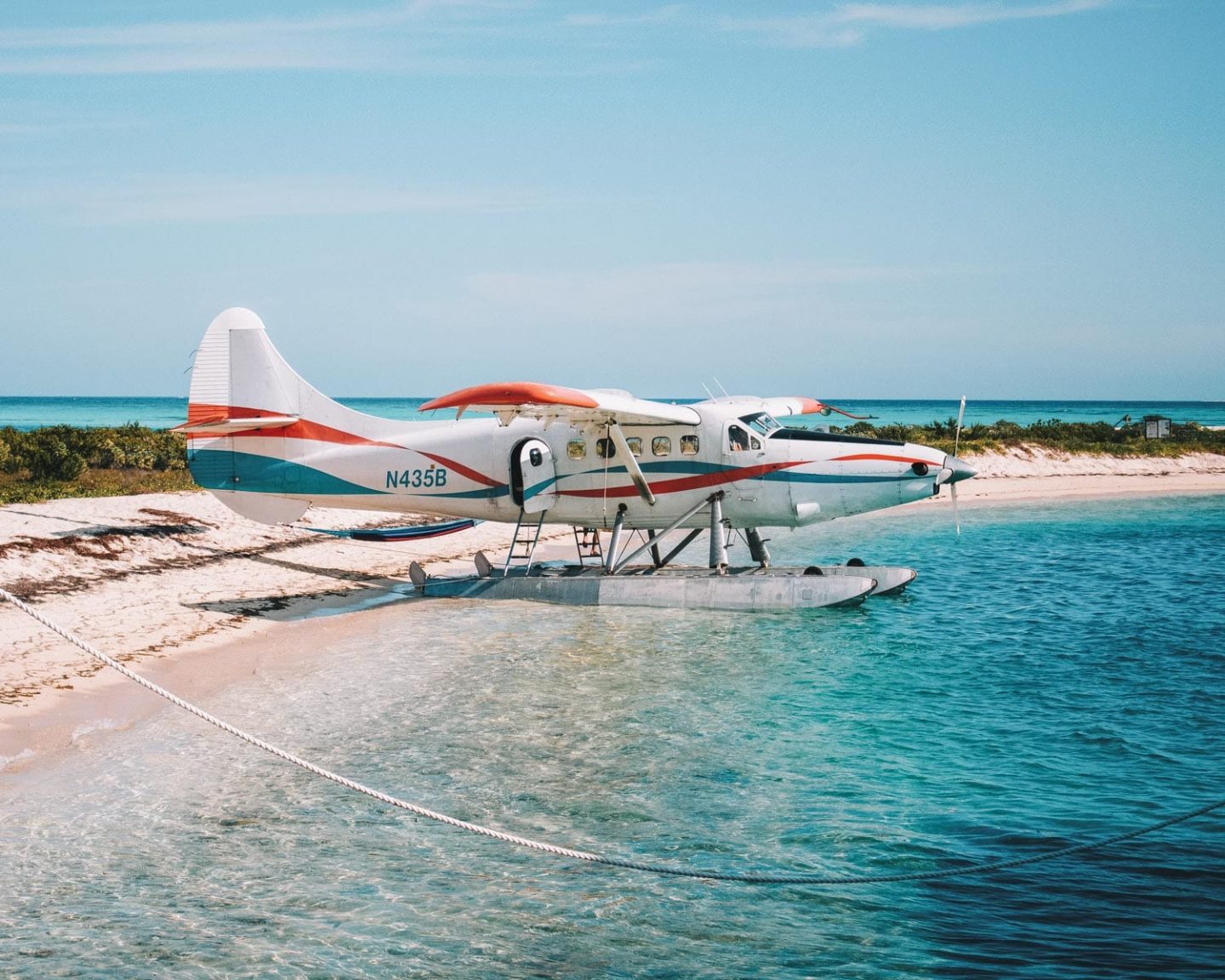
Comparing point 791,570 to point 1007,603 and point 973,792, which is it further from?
point 973,792

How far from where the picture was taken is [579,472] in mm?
17578

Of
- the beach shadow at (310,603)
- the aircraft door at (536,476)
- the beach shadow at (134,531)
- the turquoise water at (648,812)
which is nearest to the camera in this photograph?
the turquoise water at (648,812)

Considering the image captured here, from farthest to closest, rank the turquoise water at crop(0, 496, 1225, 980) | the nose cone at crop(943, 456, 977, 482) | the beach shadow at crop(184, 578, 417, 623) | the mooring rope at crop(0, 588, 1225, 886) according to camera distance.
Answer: the nose cone at crop(943, 456, 977, 482) → the beach shadow at crop(184, 578, 417, 623) → the mooring rope at crop(0, 588, 1225, 886) → the turquoise water at crop(0, 496, 1225, 980)

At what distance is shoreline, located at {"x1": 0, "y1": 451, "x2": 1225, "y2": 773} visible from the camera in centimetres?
1093

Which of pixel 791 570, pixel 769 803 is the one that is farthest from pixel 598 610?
pixel 769 803

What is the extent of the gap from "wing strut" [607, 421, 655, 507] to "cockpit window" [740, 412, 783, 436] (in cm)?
191

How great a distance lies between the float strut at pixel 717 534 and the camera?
17156mm

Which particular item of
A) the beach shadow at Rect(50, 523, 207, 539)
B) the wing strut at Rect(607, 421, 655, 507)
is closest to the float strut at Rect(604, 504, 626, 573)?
the wing strut at Rect(607, 421, 655, 507)

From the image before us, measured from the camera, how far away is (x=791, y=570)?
17.2m

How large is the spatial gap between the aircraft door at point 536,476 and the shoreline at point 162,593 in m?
2.73

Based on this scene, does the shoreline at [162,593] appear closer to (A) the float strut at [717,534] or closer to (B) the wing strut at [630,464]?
(B) the wing strut at [630,464]

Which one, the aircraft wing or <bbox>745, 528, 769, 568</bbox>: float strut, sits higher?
the aircraft wing

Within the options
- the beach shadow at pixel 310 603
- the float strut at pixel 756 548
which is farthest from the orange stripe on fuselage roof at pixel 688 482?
the beach shadow at pixel 310 603

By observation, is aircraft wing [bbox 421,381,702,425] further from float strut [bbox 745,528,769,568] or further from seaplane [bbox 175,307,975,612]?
float strut [bbox 745,528,769,568]
